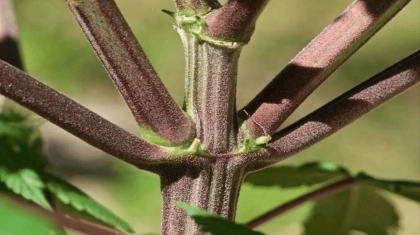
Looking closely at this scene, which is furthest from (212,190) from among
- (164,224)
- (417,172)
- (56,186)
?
(417,172)

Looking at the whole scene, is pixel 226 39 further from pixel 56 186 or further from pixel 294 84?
pixel 56 186

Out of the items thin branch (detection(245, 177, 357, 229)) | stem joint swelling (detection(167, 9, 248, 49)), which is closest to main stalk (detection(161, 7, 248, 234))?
stem joint swelling (detection(167, 9, 248, 49))

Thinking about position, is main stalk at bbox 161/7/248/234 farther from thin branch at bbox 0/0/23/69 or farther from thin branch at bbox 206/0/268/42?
thin branch at bbox 0/0/23/69

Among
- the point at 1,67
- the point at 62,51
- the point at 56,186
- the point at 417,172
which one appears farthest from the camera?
the point at 62,51

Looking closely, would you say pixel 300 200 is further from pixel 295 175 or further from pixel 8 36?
pixel 8 36

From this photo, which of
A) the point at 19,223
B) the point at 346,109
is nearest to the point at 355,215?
the point at 346,109

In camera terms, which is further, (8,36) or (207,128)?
(8,36)
